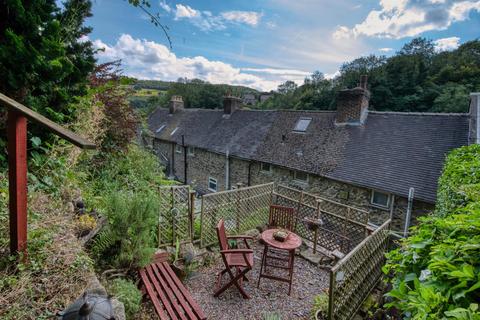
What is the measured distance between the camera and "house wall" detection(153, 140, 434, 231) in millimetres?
8234

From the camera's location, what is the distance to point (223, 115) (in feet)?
57.7

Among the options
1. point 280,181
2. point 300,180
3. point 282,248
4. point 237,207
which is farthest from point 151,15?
point 280,181

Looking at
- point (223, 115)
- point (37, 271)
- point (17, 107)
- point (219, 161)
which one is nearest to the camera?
point (17, 107)

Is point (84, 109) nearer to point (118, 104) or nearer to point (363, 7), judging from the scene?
point (118, 104)

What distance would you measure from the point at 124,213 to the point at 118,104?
4.50 metres

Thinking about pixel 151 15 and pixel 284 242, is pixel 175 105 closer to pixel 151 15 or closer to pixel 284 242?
pixel 284 242

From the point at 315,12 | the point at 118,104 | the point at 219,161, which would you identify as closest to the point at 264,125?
the point at 219,161

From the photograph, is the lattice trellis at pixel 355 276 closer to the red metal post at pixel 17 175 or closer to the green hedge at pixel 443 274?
the green hedge at pixel 443 274

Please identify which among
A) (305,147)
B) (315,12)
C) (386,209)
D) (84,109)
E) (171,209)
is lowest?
(386,209)

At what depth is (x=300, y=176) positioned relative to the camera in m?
10.9

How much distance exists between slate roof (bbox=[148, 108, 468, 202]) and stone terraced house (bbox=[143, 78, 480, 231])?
0.09 ft

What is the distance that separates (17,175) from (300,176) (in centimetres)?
995

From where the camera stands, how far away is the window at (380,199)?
8.48 metres

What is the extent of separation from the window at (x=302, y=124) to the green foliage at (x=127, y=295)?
1079cm
